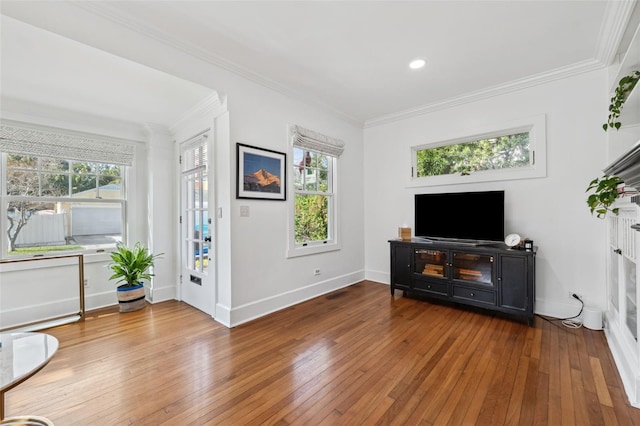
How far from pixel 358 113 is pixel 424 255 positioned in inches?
90.6

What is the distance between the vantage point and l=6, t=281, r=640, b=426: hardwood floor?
5.10ft

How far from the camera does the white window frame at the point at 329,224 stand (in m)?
3.40

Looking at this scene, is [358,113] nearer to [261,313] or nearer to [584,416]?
[261,313]

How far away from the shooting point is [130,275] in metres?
3.27

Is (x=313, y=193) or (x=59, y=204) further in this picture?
(x=313, y=193)

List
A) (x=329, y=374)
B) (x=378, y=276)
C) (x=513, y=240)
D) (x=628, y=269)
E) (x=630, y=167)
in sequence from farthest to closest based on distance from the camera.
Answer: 1. (x=378, y=276)
2. (x=513, y=240)
3. (x=628, y=269)
4. (x=329, y=374)
5. (x=630, y=167)

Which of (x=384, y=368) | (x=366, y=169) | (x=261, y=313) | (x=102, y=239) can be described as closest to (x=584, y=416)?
(x=384, y=368)

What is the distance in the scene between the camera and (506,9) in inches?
79.4

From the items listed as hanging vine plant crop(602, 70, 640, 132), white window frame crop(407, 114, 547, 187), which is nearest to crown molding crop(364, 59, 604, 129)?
white window frame crop(407, 114, 547, 187)

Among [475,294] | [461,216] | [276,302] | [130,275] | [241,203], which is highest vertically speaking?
[241,203]

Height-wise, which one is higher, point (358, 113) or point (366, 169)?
point (358, 113)

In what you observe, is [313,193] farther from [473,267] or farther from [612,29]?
[612,29]

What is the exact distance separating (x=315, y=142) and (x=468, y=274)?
249cm

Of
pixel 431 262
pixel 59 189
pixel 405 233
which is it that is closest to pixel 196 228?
pixel 59 189
